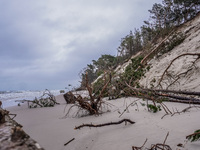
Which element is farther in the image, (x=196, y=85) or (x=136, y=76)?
(x=136, y=76)

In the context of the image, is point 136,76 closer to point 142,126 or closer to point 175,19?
point 142,126

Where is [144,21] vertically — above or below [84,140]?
above

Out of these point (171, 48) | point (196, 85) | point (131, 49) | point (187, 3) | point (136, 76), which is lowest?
point (196, 85)

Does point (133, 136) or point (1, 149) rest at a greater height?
point (1, 149)

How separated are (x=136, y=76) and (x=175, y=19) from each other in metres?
19.7

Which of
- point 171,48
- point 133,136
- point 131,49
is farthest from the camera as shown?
point 131,49

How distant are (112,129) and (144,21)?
28131mm

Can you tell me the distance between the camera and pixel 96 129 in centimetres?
185

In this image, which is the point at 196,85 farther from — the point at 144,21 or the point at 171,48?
the point at 144,21

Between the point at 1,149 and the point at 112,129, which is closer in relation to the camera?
the point at 1,149

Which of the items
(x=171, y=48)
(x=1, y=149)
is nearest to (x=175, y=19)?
(x=171, y=48)

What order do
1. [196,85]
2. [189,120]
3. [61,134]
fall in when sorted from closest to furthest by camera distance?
[189,120]
[61,134]
[196,85]

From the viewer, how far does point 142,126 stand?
1.72 meters

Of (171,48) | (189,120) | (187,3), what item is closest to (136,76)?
(189,120)
